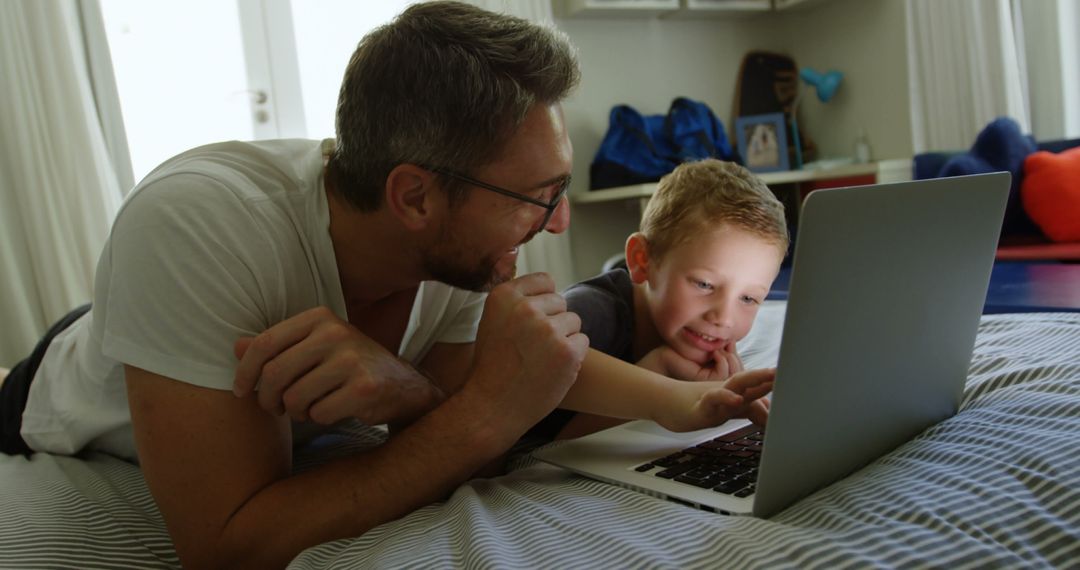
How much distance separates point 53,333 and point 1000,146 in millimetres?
2773

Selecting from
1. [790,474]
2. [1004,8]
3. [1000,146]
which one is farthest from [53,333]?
[1004,8]

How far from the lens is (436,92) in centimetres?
105

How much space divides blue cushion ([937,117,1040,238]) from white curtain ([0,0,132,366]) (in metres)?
2.91

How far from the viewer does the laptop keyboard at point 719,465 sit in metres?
0.75

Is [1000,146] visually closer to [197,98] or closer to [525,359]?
[525,359]

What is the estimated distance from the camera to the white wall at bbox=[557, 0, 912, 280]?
3.79 meters

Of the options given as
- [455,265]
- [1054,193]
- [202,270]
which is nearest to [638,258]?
[455,265]

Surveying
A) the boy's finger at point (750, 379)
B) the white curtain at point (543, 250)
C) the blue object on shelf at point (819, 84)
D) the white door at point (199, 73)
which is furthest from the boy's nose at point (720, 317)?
the blue object on shelf at point (819, 84)

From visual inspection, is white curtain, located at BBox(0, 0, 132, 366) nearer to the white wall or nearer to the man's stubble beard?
the white wall

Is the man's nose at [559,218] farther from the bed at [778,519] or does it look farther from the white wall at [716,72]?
the white wall at [716,72]

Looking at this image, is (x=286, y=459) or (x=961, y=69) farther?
(x=961, y=69)

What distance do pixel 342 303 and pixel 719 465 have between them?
21.4 inches

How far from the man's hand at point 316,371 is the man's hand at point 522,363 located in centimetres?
11

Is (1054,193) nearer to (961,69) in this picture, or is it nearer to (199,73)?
(961,69)
